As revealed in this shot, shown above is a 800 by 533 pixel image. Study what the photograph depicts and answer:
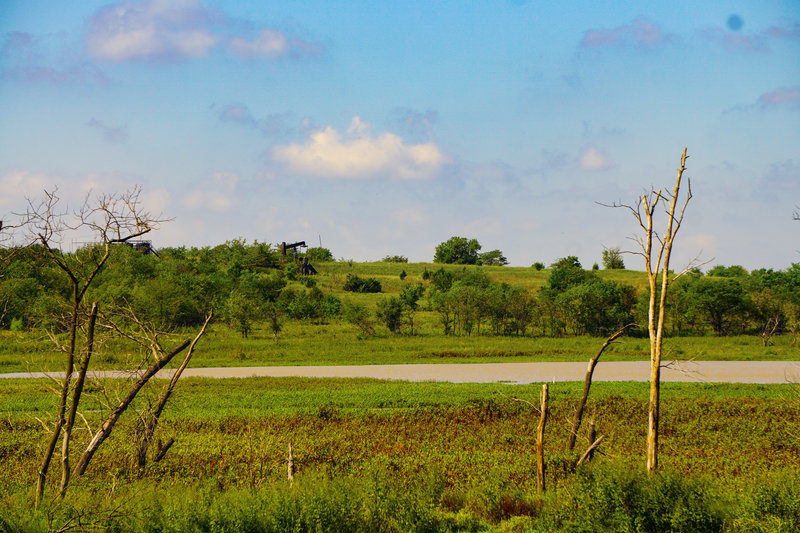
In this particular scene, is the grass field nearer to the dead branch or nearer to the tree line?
the tree line

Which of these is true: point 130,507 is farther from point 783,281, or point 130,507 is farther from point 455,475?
point 783,281

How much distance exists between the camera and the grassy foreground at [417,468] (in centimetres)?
1006

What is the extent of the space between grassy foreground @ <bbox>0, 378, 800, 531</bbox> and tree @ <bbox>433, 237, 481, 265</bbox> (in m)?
101

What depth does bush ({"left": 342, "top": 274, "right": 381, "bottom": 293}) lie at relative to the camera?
86.9 meters

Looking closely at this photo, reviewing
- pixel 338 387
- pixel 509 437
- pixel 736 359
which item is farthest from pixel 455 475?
pixel 736 359

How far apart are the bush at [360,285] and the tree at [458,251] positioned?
41777mm

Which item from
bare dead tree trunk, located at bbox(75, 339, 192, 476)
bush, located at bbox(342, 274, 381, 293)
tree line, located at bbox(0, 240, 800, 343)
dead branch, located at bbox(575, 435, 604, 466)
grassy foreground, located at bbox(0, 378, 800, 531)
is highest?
bush, located at bbox(342, 274, 381, 293)

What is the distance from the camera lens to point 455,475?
1371 centimetres

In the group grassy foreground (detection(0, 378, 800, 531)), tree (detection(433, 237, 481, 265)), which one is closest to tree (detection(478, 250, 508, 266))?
tree (detection(433, 237, 481, 265))

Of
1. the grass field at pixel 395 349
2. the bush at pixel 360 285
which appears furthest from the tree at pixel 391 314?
the bush at pixel 360 285

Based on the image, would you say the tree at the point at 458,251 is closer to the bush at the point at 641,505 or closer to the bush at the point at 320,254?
the bush at the point at 320,254

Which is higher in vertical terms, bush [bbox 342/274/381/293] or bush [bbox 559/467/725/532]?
bush [bbox 342/274/381/293]

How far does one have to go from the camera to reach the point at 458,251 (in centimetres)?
13075

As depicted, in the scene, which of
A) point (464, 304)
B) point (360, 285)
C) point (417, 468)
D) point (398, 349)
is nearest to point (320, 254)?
point (360, 285)
